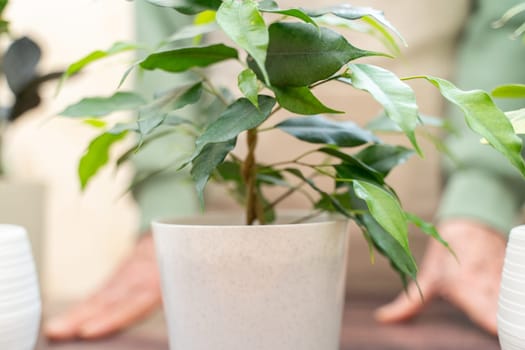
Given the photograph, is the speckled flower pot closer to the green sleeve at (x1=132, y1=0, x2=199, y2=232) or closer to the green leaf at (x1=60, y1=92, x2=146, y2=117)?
the green leaf at (x1=60, y1=92, x2=146, y2=117)

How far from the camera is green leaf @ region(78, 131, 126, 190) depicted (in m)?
0.49

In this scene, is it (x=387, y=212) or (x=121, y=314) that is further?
(x=121, y=314)

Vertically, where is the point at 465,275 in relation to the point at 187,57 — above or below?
below

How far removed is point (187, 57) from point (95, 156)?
12 cm

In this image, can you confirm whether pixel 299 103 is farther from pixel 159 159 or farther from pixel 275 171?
pixel 159 159

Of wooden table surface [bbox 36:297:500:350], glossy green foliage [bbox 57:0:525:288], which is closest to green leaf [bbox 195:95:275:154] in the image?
glossy green foliage [bbox 57:0:525:288]

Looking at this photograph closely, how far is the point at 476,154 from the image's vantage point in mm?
824

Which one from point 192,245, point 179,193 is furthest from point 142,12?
point 192,245

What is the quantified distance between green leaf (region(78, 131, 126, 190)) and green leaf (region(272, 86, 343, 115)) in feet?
0.49

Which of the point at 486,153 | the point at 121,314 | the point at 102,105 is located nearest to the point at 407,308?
the point at 486,153

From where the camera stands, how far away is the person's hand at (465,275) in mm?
704

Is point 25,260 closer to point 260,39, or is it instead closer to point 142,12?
point 260,39

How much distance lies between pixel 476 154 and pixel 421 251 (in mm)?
179

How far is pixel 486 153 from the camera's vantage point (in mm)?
820
